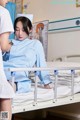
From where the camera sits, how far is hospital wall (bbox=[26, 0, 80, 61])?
344 cm

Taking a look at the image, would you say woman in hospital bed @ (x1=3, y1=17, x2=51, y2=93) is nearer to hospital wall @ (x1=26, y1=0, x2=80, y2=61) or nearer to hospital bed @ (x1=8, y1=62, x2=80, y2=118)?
hospital bed @ (x1=8, y1=62, x2=80, y2=118)

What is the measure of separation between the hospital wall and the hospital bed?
2.66 ft

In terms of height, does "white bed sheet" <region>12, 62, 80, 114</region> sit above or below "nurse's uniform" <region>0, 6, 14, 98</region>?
below

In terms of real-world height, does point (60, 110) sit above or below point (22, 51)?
below

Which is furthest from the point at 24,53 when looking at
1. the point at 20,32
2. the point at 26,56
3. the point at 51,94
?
the point at 51,94

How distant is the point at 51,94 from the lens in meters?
2.26

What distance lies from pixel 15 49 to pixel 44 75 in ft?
1.18

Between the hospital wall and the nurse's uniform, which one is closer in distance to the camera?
the nurse's uniform

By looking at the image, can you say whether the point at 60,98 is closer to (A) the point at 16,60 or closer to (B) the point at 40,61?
(B) the point at 40,61

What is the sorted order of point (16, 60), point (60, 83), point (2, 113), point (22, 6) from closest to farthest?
point (2, 113), point (16, 60), point (60, 83), point (22, 6)

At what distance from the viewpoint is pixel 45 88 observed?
2.41 metres

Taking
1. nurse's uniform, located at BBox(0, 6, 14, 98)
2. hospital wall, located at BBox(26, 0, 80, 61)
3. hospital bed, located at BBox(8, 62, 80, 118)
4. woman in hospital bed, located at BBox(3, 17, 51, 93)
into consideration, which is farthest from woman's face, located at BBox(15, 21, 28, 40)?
hospital wall, located at BBox(26, 0, 80, 61)

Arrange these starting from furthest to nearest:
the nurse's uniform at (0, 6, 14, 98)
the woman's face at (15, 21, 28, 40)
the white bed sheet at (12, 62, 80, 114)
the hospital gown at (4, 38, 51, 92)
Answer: the woman's face at (15, 21, 28, 40) < the hospital gown at (4, 38, 51, 92) < the white bed sheet at (12, 62, 80, 114) < the nurse's uniform at (0, 6, 14, 98)

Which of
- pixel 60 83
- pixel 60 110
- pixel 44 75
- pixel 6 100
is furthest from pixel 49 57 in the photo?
pixel 6 100
